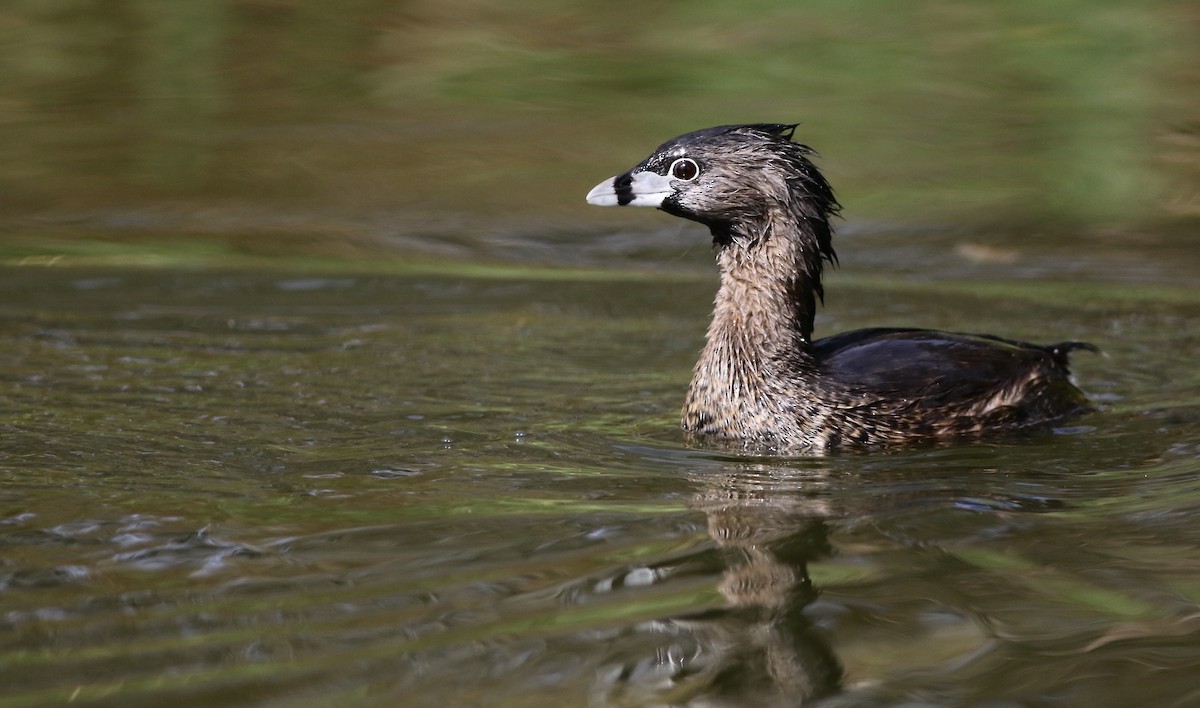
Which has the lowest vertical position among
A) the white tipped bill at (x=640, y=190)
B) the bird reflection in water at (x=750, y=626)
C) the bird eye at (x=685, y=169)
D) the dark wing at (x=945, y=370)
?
the bird reflection in water at (x=750, y=626)

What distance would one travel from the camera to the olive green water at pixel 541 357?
4484 millimetres

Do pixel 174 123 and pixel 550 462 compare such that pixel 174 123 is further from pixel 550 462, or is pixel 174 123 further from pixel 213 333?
pixel 550 462

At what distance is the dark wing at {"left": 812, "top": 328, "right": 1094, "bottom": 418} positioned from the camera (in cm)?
685

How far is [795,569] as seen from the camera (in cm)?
511

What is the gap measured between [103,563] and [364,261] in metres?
5.57

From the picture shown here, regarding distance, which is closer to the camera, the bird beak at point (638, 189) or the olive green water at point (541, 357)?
the olive green water at point (541, 357)

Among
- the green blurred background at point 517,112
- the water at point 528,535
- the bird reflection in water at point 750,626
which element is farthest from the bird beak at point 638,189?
the green blurred background at point 517,112

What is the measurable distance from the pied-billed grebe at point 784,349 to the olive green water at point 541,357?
29 centimetres

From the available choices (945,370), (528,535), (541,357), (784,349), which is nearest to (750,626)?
(528,535)

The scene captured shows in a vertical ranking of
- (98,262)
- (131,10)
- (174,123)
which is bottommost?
(98,262)

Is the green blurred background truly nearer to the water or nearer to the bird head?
the water

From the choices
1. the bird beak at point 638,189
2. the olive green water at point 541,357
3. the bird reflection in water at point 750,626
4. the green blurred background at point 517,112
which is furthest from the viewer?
the green blurred background at point 517,112

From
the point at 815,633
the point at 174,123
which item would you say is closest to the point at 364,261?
the point at 174,123

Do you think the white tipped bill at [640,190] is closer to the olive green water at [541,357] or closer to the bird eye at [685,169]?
the bird eye at [685,169]
